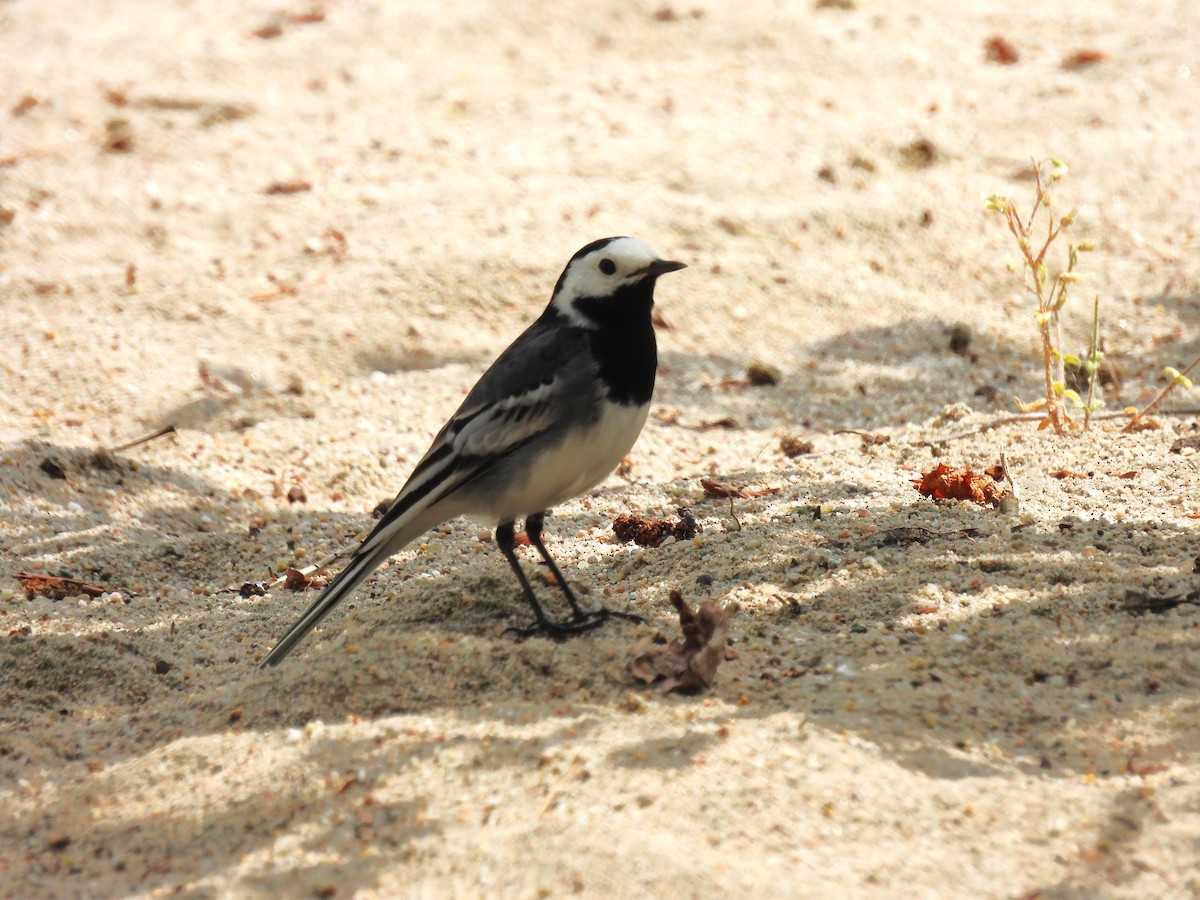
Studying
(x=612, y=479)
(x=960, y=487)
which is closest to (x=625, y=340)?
(x=960, y=487)

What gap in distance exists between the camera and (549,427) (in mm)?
4785

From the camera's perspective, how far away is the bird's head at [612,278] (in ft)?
16.3

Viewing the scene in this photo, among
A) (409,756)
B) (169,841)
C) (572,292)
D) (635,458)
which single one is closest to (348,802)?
(409,756)

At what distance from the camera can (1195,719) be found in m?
3.71

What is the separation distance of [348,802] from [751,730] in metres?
1.07

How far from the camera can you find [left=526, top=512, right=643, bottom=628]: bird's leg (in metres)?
4.64

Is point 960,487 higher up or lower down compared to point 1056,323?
lower down

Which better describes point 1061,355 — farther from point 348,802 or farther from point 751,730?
point 348,802

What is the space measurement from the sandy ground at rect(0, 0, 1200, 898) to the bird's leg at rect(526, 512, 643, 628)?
118 mm

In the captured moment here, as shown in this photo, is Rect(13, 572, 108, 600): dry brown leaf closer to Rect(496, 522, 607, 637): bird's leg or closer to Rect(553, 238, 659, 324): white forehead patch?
Rect(496, 522, 607, 637): bird's leg

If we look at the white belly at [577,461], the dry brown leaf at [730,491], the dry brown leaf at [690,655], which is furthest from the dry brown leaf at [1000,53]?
the dry brown leaf at [690,655]

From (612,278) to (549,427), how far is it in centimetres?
61

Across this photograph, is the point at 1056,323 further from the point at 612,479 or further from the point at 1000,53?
the point at 1000,53

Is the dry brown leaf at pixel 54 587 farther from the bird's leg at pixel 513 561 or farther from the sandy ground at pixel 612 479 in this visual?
the bird's leg at pixel 513 561
